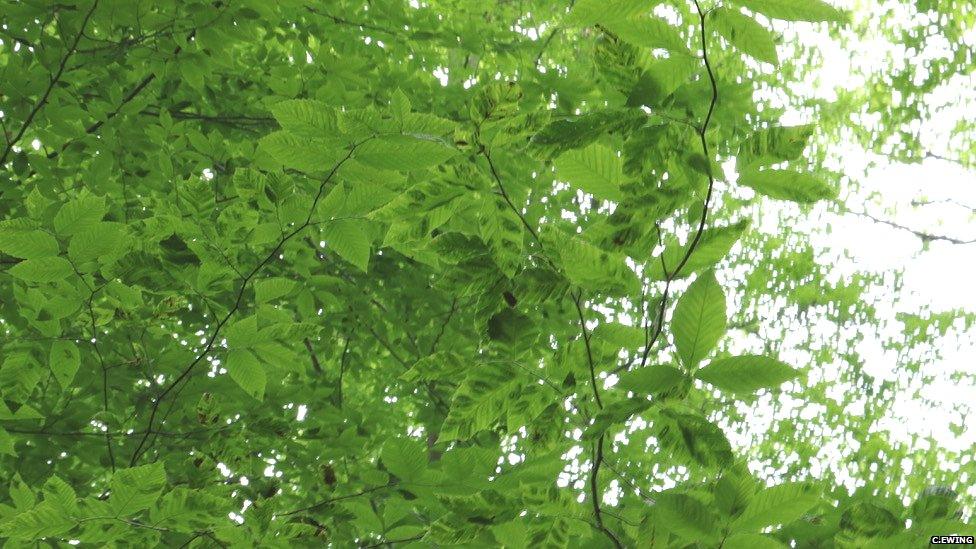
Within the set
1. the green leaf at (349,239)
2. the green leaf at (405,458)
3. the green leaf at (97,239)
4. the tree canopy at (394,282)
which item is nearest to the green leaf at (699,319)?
the tree canopy at (394,282)

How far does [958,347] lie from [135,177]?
10516 millimetres

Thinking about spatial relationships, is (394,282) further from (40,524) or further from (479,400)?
(479,400)

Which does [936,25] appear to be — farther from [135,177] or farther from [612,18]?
[612,18]

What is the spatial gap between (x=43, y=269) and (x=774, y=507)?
1534 mm

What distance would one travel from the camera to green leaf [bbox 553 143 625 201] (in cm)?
98

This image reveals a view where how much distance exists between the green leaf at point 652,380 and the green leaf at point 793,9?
1.34ft

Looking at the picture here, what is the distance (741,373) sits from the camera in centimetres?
89

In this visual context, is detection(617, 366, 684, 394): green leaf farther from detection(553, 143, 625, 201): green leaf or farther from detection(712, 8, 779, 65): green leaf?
detection(712, 8, 779, 65): green leaf

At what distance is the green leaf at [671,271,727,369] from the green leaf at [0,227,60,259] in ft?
4.60

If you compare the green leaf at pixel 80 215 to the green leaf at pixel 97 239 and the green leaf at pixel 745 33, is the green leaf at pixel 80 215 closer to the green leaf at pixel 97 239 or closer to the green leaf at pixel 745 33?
the green leaf at pixel 97 239

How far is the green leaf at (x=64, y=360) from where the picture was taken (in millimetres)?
1960

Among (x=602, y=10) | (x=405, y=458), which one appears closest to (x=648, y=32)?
(x=602, y=10)

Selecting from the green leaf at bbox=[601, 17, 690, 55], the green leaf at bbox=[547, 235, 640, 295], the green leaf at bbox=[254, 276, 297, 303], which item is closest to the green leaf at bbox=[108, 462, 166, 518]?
the green leaf at bbox=[254, 276, 297, 303]

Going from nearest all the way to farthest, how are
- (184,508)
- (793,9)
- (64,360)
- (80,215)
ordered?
(793,9)
(184,508)
(80,215)
(64,360)
